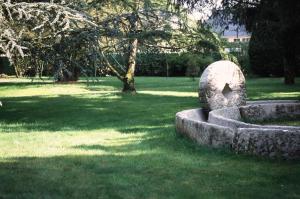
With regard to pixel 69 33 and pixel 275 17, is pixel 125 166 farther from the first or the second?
pixel 275 17

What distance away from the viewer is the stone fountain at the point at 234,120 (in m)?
7.67

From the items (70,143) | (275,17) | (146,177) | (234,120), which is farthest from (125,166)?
(275,17)

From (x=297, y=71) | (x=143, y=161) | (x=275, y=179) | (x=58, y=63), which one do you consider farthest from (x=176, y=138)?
(x=297, y=71)

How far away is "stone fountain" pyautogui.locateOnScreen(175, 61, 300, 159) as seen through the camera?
7.67m

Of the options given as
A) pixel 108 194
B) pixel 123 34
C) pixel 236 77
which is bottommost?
pixel 108 194

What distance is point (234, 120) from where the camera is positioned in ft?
31.4

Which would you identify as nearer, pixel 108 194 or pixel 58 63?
pixel 108 194

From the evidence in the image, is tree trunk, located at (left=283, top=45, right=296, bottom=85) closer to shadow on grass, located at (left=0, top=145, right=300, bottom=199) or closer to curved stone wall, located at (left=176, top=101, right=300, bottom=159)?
curved stone wall, located at (left=176, top=101, right=300, bottom=159)

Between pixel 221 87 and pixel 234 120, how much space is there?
2572mm

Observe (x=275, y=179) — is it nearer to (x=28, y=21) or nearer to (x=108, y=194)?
(x=108, y=194)

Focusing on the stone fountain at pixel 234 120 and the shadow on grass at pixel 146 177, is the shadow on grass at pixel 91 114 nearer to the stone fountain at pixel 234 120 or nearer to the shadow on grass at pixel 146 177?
the stone fountain at pixel 234 120

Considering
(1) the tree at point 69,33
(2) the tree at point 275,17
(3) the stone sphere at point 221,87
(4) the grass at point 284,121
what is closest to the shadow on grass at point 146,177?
(1) the tree at point 69,33

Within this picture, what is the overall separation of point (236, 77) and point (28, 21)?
203 inches

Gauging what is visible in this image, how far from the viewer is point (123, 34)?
10484mm
